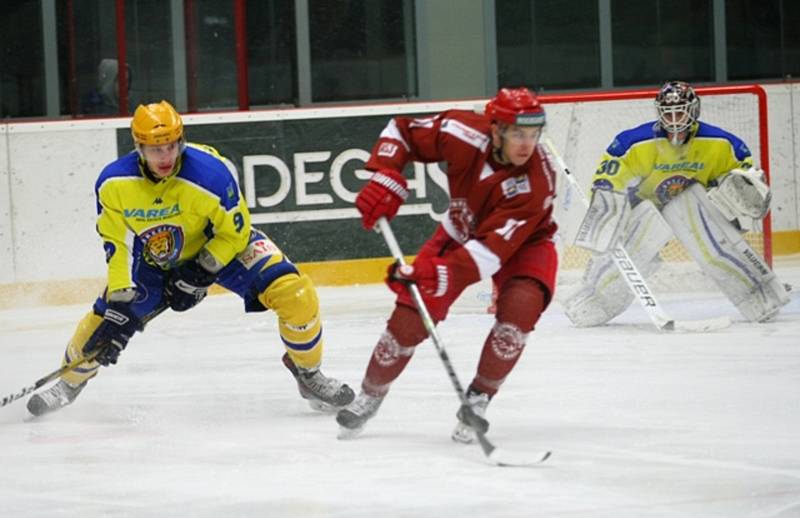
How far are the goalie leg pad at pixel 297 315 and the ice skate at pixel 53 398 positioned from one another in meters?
0.70

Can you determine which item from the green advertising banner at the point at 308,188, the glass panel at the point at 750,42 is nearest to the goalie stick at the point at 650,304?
the green advertising banner at the point at 308,188

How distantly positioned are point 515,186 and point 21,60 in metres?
5.61

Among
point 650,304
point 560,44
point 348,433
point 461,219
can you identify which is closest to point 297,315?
point 348,433

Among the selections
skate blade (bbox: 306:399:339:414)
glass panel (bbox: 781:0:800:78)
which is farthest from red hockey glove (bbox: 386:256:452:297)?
glass panel (bbox: 781:0:800:78)

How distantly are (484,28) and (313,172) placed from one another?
69.5 inches

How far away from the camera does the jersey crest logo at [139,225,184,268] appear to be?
4484 mm

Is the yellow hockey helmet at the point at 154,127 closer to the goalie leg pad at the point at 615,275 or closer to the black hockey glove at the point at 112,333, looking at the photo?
the black hockey glove at the point at 112,333

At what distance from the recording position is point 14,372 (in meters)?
5.76

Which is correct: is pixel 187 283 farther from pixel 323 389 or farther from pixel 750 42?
pixel 750 42

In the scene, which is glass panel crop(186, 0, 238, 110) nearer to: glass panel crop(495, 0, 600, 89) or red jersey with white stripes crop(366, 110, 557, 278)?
glass panel crop(495, 0, 600, 89)

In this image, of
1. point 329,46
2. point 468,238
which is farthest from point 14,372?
point 329,46

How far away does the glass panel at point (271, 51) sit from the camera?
897 cm

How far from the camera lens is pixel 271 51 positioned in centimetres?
901

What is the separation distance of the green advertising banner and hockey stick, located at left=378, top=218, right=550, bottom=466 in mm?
3961
